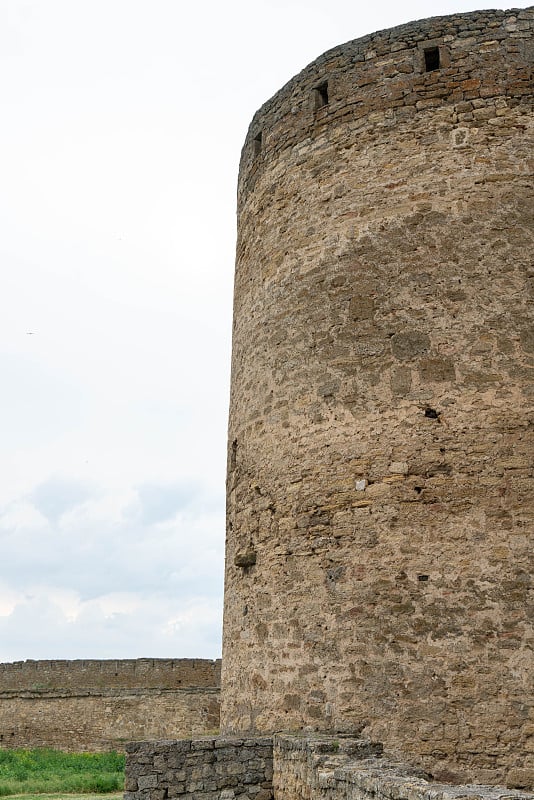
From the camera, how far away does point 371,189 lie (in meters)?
8.05

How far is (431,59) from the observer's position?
8188mm

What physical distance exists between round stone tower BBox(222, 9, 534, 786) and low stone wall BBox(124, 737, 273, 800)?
552 mm

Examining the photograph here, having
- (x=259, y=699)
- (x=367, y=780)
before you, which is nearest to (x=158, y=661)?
(x=259, y=699)

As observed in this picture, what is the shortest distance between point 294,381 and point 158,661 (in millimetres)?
16062

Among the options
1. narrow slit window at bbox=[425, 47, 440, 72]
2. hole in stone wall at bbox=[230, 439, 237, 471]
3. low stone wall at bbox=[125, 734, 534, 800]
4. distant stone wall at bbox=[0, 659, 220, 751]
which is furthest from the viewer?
distant stone wall at bbox=[0, 659, 220, 751]

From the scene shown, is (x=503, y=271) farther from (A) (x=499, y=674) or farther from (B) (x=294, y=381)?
(A) (x=499, y=674)

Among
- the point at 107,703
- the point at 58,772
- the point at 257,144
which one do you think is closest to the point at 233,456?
the point at 257,144

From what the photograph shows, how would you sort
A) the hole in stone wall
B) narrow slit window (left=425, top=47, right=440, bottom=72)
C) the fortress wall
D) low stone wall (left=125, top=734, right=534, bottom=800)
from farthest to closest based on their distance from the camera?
the fortress wall
the hole in stone wall
narrow slit window (left=425, top=47, right=440, bottom=72)
low stone wall (left=125, top=734, right=534, bottom=800)

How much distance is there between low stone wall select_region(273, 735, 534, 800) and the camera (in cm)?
371

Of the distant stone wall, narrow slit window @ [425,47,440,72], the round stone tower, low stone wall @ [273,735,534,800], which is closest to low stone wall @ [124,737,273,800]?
low stone wall @ [273,735,534,800]

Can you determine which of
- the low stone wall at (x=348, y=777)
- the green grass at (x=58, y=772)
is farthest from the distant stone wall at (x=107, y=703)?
the low stone wall at (x=348, y=777)

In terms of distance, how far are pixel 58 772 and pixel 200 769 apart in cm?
1071

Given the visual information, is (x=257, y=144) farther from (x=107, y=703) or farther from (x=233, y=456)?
(x=107, y=703)

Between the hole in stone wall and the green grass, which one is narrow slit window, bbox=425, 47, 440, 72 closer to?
the hole in stone wall
